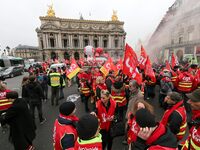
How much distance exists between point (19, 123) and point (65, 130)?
5.05ft

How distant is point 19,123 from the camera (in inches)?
109

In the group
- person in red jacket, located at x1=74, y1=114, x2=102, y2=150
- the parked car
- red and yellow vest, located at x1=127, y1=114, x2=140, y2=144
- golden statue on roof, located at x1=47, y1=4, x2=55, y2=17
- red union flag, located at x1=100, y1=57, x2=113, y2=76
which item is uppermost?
golden statue on roof, located at x1=47, y1=4, x2=55, y2=17

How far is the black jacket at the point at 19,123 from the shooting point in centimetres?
264

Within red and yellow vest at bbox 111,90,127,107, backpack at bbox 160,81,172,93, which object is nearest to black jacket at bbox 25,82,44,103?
red and yellow vest at bbox 111,90,127,107

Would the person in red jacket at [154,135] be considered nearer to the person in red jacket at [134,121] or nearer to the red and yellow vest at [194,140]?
the person in red jacket at [134,121]

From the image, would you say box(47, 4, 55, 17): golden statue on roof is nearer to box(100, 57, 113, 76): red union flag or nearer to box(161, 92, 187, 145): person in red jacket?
box(100, 57, 113, 76): red union flag

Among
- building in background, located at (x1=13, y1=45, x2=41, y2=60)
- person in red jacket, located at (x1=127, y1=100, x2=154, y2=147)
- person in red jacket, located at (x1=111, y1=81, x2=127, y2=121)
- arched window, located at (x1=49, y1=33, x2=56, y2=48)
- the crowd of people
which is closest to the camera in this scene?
the crowd of people

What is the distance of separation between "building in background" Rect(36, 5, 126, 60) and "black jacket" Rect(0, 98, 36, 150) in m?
59.2

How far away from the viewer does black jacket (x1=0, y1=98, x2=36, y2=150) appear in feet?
8.67

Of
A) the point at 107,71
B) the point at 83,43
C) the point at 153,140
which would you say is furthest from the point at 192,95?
the point at 83,43

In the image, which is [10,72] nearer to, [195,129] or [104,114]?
[104,114]

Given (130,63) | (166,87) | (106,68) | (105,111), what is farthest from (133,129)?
(106,68)

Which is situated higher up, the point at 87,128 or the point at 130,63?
the point at 130,63

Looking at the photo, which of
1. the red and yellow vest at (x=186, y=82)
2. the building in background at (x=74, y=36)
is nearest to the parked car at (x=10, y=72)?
the red and yellow vest at (x=186, y=82)
